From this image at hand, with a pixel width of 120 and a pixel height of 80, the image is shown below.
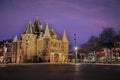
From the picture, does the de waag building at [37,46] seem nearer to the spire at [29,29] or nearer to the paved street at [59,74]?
the spire at [29,29]

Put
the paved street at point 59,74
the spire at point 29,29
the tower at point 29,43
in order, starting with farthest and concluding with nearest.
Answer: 1. the spire at point 29,29
2. the tower at point 29,43
3. the paved street at point 59,74

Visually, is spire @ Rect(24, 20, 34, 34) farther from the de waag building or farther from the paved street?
the paved street

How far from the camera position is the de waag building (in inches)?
3777

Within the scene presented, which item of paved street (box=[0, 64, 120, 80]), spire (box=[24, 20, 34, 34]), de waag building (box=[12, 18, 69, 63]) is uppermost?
spire (box=[24, 20, 34, 34])

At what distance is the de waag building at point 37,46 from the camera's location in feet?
315

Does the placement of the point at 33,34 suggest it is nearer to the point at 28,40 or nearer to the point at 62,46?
the point at 28,40

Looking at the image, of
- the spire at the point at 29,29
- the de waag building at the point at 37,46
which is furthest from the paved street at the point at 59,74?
the spire at the point at 29,29

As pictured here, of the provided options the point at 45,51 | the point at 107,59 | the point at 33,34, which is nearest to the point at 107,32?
the point at 107,59

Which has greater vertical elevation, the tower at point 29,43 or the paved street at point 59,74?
the tower at point 29,43

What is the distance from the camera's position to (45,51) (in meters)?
95.1

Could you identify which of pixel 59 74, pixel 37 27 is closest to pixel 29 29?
pixel 37 27

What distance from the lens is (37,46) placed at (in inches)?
3954

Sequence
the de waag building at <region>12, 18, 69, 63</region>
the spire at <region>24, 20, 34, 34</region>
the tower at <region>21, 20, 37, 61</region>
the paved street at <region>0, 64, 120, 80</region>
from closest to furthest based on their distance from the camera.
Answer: the paved street at <region>0, 64, 120, 80</region>, the de waag building at <region>12, 18, 69, 63</region>, the tower at <region>21, 20, 37, 61</region>, the spire at <region>24, 20, 34, 34</region>

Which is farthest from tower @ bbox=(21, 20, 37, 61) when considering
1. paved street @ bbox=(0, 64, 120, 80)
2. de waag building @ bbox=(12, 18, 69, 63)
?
paved street @ bbox=(0, 64, 120, 80)
